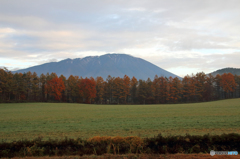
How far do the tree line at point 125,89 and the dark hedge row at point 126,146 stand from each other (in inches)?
2852

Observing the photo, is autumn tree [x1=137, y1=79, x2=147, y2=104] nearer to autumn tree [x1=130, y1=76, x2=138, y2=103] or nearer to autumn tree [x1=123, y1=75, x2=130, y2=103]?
autumn tree [x1=130, y1=76, x2=138, y2=103]

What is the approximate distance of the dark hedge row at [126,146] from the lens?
7.64 m

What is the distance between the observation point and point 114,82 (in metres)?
84.4

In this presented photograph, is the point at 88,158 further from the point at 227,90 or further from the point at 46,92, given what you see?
the point at 227,90

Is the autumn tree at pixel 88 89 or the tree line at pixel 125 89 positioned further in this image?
the autumn tree at pixel 88 89

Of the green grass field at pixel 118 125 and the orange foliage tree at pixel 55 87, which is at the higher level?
the orange foliage tree at pixel 55 87

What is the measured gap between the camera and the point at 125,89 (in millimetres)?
83438

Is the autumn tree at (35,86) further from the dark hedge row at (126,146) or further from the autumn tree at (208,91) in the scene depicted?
the autumn tree at (208,91)

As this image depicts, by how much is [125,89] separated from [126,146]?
75.6 meters

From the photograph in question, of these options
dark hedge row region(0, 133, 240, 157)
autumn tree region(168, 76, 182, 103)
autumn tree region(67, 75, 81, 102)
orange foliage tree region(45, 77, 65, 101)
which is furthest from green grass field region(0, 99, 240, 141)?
autumn tree region(67, 75, 81, 102)

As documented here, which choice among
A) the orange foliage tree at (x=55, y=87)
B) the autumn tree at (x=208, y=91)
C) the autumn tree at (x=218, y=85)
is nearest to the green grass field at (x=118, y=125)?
the orange foliage tree at (x=55, y=87)

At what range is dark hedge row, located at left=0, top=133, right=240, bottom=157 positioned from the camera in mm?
7645

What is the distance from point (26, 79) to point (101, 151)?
83047 mm

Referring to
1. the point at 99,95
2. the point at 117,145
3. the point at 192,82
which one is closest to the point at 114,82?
the point at 99,95
